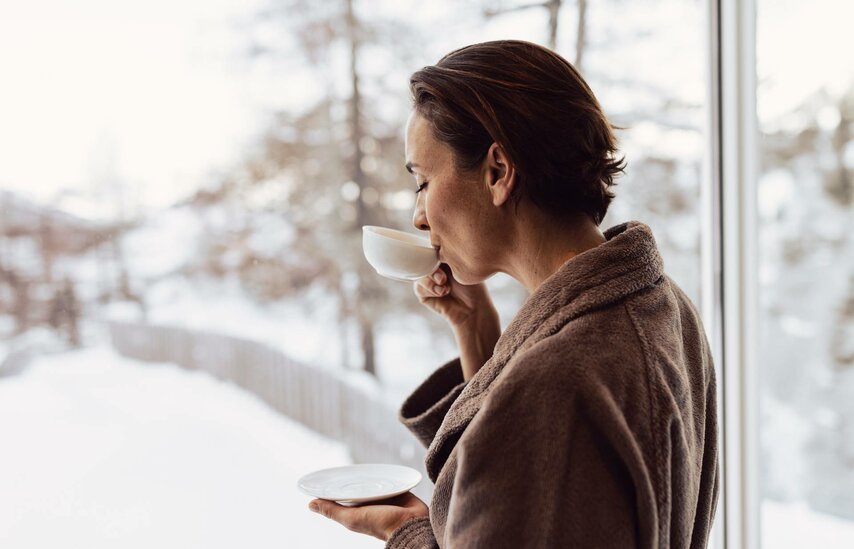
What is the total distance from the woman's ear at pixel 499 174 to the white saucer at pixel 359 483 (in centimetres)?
44

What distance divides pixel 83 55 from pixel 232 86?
10.6 inches

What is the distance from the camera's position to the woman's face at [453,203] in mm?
1009

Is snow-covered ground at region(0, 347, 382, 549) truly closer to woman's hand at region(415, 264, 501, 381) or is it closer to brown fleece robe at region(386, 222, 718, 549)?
woman's hand at region(415, 264, 501, 381)

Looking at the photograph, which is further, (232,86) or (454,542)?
(232,86)

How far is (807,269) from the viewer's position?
6.37ft

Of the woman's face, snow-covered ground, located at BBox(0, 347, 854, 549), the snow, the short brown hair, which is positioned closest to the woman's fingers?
the woman's face

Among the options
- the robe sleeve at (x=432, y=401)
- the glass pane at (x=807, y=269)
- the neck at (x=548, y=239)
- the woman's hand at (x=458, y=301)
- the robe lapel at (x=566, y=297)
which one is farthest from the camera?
the glass pane at (x=807, y=269)

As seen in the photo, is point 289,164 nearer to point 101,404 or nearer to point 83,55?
point 83,55

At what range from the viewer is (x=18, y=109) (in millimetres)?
1348

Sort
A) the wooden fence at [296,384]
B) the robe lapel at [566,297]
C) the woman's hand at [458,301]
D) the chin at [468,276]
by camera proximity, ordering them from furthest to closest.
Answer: the wooden fence at [296,384]
the woman's hand at [458,301]
the chin at [468,276]
the robe lapel at [566,297]

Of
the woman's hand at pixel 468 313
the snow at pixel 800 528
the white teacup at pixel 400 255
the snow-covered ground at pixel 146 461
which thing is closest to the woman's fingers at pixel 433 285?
the woman's hand at pixel 468 313

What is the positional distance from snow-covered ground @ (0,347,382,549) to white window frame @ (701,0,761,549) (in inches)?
39.8

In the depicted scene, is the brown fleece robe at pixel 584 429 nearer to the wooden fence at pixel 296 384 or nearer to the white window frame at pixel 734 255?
the wooden fence at pixel 296 384

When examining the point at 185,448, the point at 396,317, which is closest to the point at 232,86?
the point at 396,317
